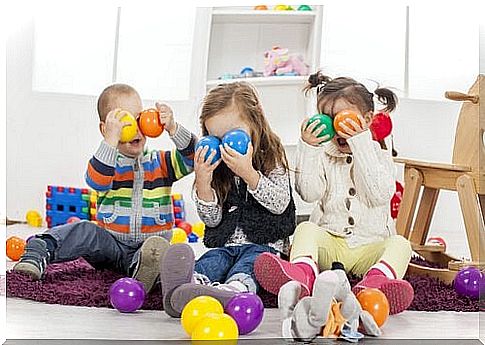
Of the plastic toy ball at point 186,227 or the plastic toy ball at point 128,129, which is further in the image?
the plastic toy ball at point 186,227

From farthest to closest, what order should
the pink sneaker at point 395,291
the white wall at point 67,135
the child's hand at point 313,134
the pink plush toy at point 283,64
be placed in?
the white wall at point 67,135
the pink plush toy at point 283,64
the child's hand at point 313,134
the pink sneaker at point 395,291

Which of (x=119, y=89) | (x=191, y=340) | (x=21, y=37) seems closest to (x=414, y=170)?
(x=119, y=89)


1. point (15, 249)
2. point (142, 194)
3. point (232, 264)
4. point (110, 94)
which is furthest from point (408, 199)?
point (15, 249)

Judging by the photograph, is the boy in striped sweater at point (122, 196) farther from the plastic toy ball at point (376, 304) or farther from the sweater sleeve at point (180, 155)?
the plastic toy ball at point (376, 304)

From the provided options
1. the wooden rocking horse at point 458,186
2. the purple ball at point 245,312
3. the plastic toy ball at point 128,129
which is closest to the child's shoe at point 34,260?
the plastic toy ball at point 128,129

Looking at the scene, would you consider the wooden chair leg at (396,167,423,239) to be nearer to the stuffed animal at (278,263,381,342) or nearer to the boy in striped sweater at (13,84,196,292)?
the boy in striped sweater at (13,84,196,292)

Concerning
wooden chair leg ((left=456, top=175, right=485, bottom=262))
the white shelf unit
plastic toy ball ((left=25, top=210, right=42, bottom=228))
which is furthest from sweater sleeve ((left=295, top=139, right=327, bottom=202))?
plastic toy ball ((left=25, top=210, right=42, bottom=228))

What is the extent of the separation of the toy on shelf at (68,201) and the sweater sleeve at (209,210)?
824 millimetres

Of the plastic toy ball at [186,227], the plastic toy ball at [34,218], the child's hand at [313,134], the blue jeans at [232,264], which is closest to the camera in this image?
the blue jeans at [232,264]

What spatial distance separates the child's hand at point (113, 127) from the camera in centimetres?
184

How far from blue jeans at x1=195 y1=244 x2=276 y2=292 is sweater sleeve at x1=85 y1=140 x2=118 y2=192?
28cm

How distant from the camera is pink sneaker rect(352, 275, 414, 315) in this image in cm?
160

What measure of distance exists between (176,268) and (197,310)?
0.40ft

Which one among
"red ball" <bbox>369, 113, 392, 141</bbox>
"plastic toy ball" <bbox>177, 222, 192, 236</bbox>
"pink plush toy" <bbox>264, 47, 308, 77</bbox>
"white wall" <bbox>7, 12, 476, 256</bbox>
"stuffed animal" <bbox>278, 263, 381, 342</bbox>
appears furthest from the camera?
"plastic toy ball" <bbox>177, 222, 192, 236</bbox>
